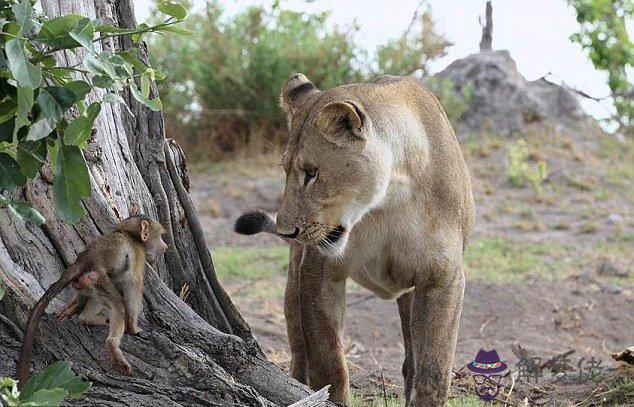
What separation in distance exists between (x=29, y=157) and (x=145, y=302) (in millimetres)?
1114

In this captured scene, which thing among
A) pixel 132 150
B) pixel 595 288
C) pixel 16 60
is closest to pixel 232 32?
pixel 595 288

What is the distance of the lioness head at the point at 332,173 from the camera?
439 cm

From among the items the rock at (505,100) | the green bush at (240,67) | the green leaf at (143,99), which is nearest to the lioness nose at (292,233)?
the green leaf at (143,99)

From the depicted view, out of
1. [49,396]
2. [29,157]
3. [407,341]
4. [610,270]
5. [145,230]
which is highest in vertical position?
[29,157]

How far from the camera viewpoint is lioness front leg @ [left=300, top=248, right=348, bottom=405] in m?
4.91

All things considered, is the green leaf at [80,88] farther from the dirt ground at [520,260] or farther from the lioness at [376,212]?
the dirt ground at [520,260]

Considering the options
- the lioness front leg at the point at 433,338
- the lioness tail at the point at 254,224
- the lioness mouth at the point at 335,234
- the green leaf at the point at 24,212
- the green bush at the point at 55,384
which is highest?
the green leaf at the point at 24,212

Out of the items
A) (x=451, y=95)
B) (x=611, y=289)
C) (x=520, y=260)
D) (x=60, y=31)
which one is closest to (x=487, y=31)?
(x=451, y=95)

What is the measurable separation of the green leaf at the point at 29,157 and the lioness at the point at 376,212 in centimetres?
132

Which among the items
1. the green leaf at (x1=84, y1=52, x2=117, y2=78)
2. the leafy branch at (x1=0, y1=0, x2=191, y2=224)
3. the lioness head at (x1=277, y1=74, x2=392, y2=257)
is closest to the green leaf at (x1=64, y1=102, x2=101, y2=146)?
the leafy branch at (x1=0, y1=0, x2=191, y2=224)

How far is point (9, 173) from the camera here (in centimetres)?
336

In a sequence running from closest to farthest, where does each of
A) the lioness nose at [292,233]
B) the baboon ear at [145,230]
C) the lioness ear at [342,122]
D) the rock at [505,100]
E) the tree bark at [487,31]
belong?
the baboon ear at [145,230], the lioness ear at [342,122], the lioness nose at [292,233], the rock at [505,100], the tree bark at [487,31]

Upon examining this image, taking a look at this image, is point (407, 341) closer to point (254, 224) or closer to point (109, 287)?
point (254, 224)

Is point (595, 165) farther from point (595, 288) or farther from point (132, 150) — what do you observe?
point (132, 150)
